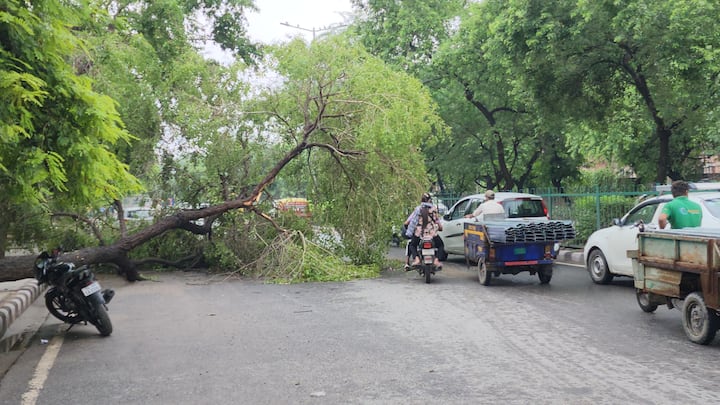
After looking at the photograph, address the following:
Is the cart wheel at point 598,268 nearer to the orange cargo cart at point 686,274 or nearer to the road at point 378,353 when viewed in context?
the road at point 378,353

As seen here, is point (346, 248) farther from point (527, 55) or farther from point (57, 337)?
point (57, 337)

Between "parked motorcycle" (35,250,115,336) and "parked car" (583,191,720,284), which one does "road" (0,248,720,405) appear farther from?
"parked car" (583,191,720,284)

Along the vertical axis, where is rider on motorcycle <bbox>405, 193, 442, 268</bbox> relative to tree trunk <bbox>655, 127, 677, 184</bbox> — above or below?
below

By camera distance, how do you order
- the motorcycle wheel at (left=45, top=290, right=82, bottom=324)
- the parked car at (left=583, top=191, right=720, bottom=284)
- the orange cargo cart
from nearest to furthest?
1. the orange cargo cart
2. the motorcycle wheel at (left=45, top=290, right=82, bottom=324)
3. the parked car at (left=583, top=191, right=720, bottom=284)

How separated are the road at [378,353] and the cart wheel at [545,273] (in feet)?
3.38

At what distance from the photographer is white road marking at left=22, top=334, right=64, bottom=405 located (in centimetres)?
567

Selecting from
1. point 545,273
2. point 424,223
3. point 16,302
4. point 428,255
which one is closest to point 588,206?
point 545,273

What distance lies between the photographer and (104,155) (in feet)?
21.4

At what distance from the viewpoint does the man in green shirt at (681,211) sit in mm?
8773

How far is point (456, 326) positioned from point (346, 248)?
7325 mm

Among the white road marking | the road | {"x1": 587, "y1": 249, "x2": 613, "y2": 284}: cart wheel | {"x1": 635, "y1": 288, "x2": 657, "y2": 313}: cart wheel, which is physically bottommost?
the white road marking

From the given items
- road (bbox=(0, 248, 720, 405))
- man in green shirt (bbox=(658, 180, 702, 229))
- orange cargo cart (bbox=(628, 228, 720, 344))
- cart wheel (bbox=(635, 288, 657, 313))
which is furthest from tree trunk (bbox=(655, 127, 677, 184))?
orange cargo cart (bbox=(628, 228, 720, 344))

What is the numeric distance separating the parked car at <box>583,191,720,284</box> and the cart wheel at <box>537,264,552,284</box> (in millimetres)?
852

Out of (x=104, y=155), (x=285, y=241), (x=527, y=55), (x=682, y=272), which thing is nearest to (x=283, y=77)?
(x=285, y=241)
